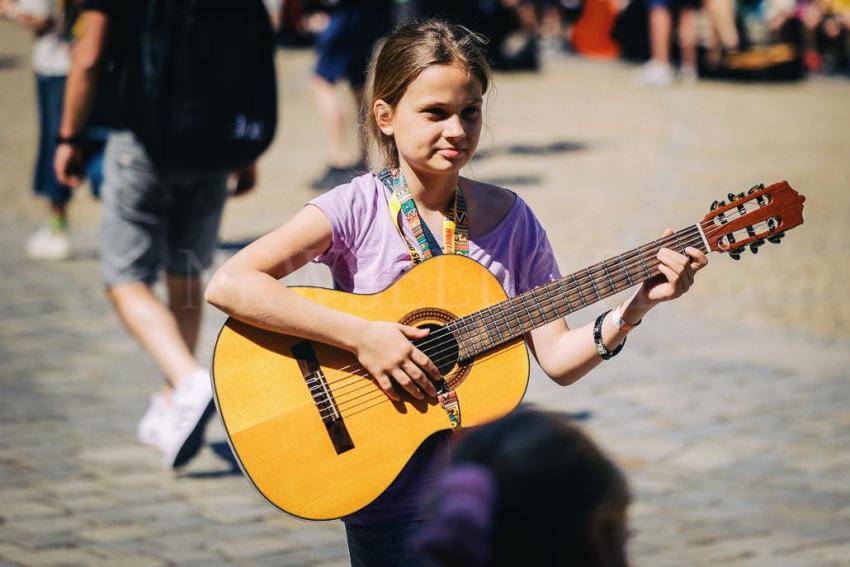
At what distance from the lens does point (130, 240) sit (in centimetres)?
488

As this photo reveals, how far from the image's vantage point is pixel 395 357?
2617mm

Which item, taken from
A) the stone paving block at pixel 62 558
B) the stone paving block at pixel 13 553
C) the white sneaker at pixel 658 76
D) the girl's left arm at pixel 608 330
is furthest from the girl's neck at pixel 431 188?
the white sneaker at pixel 658 76

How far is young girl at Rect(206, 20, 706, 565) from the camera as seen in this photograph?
2629 mm

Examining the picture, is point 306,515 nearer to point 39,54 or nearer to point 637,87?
→ point 39,54

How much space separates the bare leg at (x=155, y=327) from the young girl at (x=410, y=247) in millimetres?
2119

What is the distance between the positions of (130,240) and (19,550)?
4.47 ft

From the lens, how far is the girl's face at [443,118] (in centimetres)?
262

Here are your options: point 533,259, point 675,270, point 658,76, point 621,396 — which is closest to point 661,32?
point 658,76

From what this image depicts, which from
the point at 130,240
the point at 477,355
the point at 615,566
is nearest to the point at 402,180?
the point at 477,355

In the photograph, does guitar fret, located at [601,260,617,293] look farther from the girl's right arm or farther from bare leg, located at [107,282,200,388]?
bare leg, located at [107,282,200,388]

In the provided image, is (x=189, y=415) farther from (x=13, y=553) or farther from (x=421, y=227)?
(x=421, y=227)

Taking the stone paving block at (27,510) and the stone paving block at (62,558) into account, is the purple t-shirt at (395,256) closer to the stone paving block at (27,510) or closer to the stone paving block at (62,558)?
the stone paving block at (62,558)

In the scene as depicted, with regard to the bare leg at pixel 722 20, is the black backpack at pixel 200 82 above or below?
above

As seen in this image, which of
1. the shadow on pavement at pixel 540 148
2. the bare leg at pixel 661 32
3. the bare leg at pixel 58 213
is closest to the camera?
the bare leg at pixel 58 213
